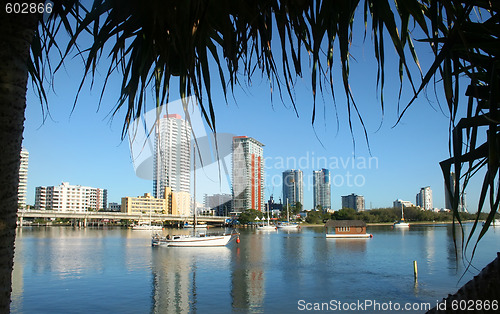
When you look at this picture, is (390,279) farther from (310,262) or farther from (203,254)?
(203,254)

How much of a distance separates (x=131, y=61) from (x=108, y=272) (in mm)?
25135

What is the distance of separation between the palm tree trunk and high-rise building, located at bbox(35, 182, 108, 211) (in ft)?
466

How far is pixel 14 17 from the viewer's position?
1.24 m

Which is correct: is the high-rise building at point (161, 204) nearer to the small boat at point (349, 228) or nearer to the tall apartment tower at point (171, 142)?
the small boat at point (349, 228)

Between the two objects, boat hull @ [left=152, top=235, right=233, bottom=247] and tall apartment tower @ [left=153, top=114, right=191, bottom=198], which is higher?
tall apartment tower @ [left=153, top=114, right=191, bottom=198]

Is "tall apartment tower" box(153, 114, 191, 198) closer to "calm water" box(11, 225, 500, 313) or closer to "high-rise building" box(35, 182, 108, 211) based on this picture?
"calm water" box(11, 225, 500, 313)

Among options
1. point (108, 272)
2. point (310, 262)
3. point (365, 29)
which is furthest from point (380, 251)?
point (365, 29)

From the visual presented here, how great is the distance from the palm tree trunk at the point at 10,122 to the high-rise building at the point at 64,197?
466 feet

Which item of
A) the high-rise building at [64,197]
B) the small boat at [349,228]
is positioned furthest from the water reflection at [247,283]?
the high-rise building at [64,197]

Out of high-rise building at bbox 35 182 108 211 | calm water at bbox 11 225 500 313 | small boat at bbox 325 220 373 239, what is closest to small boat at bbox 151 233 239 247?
calm water at bbox 11 225 500 313

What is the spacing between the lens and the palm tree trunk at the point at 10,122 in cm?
110

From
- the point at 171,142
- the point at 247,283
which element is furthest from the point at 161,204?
the point at 171,142

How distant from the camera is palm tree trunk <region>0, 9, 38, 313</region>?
3.62 feet

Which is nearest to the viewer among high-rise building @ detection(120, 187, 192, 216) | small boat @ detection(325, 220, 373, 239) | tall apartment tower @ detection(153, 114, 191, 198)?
tall apartment tower @ detection(153, 114, 191, 198)
